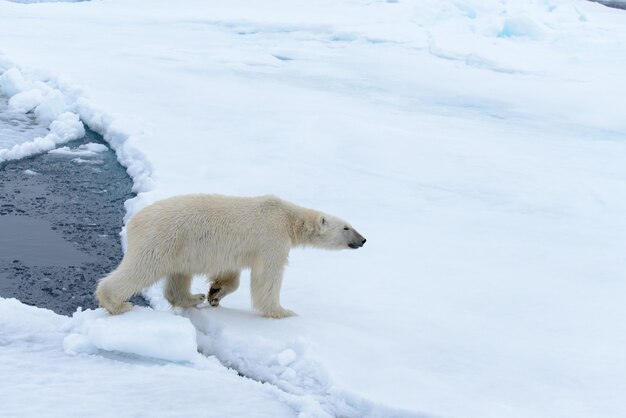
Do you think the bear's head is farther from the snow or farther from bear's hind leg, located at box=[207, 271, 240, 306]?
bear's hind leg, located at box=[207, 271, 240, 306]

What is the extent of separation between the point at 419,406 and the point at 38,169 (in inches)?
214

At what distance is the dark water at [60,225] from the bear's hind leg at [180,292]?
69cm

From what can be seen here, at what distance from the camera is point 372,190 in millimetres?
7227

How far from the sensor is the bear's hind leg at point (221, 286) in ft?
14.8

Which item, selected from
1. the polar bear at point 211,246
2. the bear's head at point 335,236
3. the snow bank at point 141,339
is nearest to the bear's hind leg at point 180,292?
the polar bear at point 211,246

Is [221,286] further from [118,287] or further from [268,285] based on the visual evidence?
[118,287]

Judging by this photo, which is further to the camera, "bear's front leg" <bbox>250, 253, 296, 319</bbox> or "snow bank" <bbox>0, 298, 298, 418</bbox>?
"bear's front leg" <bbox>250, 253, 296, 319</bbox>

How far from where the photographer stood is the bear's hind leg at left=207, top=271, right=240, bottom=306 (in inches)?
178

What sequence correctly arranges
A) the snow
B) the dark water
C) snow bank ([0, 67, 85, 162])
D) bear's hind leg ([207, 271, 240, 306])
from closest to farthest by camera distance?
the snow → bear's hind leg ([207, 271, 240, 306]) → the dark water → snow bank ([0, 67, 85, 162])

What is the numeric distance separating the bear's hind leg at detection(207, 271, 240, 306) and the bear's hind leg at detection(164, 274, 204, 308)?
3.5 inches

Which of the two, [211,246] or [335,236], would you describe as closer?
[211,246]

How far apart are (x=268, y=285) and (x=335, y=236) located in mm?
648

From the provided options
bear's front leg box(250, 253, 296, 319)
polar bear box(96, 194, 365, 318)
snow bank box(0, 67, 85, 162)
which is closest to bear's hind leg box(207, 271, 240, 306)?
polar bear box(96, 194, 365, 318)

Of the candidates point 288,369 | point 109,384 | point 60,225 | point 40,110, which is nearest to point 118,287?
point 109,384
